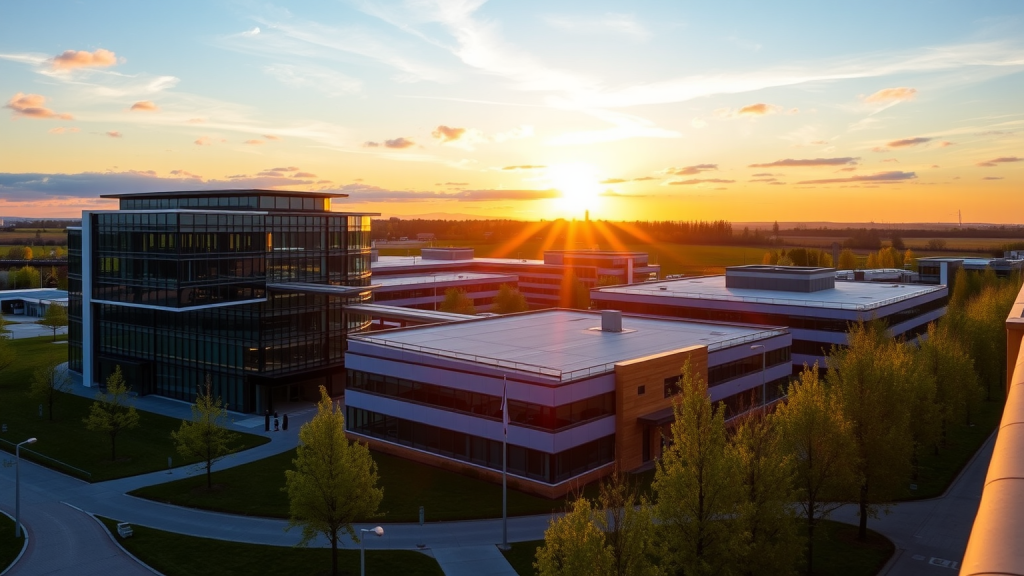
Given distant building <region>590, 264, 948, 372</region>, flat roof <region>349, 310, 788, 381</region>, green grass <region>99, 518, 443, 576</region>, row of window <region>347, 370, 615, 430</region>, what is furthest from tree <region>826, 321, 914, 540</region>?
distant building <region>590, 264, 948, 372</region>

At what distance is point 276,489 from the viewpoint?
4581 cm

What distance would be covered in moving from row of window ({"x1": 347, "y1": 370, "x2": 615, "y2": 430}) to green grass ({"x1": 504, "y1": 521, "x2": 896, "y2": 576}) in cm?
853

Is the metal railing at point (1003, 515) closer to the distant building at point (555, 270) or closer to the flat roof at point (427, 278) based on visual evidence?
the flat roof at point (427, 278)

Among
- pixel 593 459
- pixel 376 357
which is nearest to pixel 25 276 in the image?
pixel 376 357

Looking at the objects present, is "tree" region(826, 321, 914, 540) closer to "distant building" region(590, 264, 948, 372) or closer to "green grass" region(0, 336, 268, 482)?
"distant building" region(590, 264, 948, 372)

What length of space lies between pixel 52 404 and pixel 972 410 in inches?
3073

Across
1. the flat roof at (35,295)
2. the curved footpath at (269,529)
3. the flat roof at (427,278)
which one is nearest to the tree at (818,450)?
the curved footpath at (269,529)

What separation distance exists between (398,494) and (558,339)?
1912 cm

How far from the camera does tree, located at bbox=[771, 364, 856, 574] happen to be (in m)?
34.5

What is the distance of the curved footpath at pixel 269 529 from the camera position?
35625mm

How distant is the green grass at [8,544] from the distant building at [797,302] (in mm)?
62913

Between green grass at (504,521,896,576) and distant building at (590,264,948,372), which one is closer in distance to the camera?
green grass at (504,521,896,576)

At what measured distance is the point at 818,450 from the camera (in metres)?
34.7

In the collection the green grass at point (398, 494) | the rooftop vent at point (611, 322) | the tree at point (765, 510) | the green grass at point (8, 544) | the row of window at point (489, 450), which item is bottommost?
the green grass at point (8, 544)
